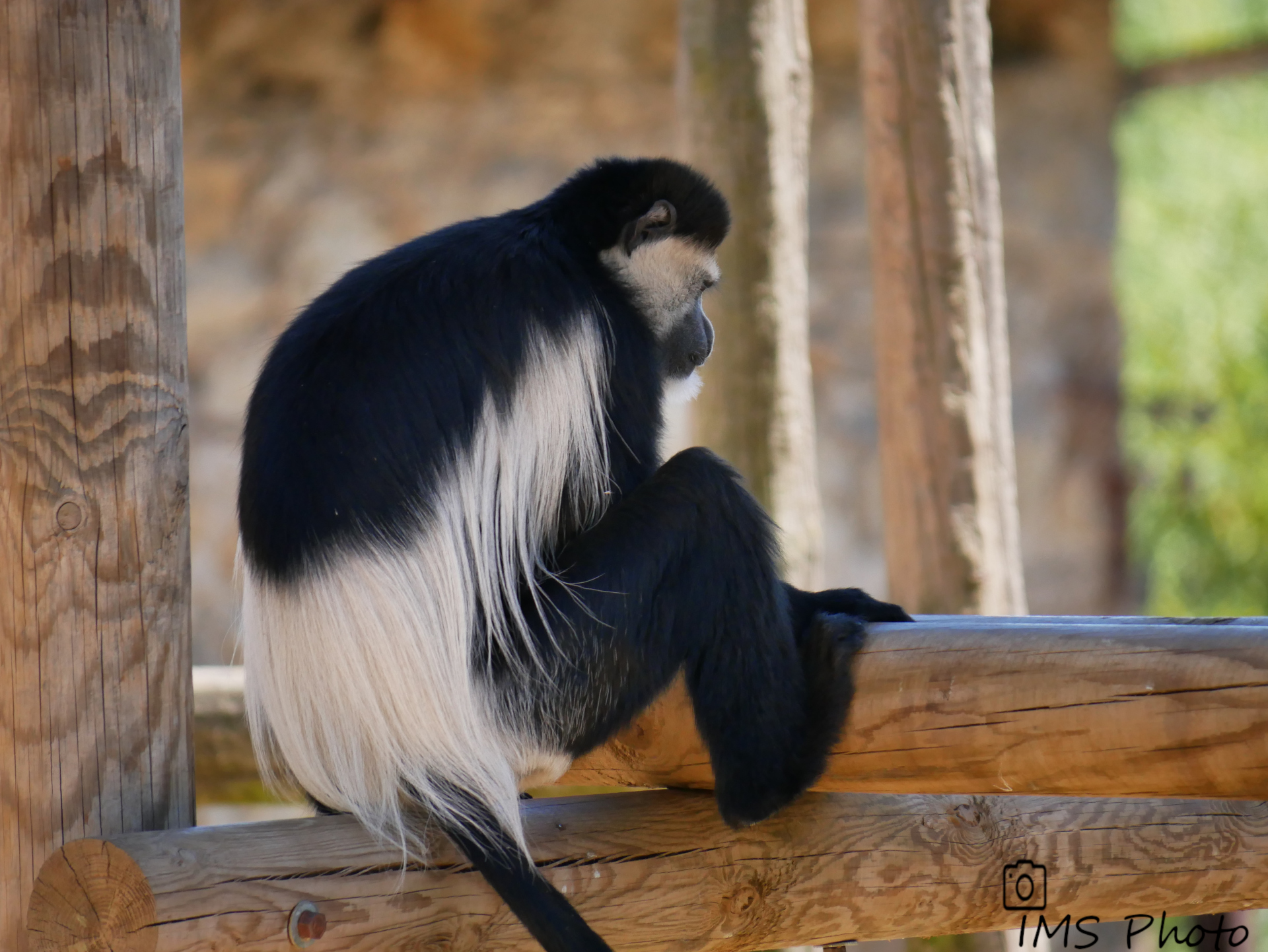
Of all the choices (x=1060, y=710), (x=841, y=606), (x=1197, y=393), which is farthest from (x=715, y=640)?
(x=1197, y=393)

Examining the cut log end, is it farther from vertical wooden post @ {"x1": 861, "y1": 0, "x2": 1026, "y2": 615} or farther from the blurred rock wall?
the blurred rock wall

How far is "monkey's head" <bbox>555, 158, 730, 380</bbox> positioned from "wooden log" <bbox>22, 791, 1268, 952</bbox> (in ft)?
2.35

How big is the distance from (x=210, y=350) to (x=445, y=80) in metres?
1.60

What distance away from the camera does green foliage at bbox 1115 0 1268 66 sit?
19.4 ft

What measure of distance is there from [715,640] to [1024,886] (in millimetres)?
612

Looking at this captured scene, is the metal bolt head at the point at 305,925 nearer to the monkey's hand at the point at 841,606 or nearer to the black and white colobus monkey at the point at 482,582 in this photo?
the black and white colobus monkey at the point at 482,582

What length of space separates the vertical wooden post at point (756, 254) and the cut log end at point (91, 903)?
1619mm

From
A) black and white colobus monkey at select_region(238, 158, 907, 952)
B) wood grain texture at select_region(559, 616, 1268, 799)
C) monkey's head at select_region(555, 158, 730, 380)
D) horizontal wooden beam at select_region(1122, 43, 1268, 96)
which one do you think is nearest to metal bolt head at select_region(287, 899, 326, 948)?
black and white colobus monkey at select_region(238, 158, 907, 952)

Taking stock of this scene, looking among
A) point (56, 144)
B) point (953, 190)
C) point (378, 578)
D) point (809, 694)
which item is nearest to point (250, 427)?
point (378, 578)

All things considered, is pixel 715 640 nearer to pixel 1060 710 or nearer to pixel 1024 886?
pixel 1060 710

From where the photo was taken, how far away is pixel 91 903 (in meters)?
1.17

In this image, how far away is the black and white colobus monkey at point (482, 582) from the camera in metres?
1.38

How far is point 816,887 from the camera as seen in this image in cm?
155

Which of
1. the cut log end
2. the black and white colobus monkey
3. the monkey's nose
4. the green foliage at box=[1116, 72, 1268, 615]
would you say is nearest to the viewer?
the cut log end
